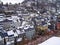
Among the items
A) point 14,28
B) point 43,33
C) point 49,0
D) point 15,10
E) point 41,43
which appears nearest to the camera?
point 41,43

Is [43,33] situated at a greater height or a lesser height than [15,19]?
lesser

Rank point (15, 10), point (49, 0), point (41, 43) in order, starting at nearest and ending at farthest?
1. point (41, 43)
2. point (15, 10)
3. point (49, 0)

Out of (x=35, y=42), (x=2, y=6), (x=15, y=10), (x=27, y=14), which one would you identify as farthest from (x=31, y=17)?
(x=35, y=42)

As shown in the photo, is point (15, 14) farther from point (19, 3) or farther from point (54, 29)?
point (54, 29)

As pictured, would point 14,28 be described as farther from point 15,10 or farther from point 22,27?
point 15,10

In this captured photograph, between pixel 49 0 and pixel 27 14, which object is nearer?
pixel 27 14

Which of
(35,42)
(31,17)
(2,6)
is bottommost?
(35,42)

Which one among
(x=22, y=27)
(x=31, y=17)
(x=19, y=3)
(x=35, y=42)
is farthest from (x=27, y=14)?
(x=35, y=42)

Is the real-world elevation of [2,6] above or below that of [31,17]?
above

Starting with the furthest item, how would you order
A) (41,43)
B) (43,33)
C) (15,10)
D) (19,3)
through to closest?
(19,3) < (15,10) < (43,33) < (41,43)
